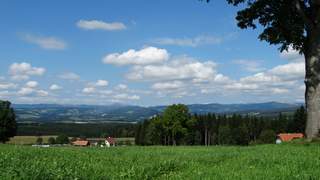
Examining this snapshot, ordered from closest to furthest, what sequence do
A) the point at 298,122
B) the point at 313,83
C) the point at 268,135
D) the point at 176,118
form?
the point at 313,83 < the point at 176,118 < the point at 298,122 < the point at 268,135

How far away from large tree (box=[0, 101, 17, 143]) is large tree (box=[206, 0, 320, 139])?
2913 inches

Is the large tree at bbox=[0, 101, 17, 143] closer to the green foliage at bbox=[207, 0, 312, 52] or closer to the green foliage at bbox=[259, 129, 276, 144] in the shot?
the green foliage at bbox=[259, 129, 276, 144]

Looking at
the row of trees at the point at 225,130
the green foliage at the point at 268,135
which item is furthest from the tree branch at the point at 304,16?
the green foliage at the point at 268,135

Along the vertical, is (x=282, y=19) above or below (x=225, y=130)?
above

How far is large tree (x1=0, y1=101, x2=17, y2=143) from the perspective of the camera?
95.4 meters

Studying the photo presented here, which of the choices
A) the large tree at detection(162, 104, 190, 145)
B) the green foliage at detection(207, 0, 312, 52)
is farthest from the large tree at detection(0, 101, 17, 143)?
the green foliage at detection(207, 0, 312, 52)

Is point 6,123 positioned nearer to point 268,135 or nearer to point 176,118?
point 176,118

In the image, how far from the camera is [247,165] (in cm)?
1322

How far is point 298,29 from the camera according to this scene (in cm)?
2673

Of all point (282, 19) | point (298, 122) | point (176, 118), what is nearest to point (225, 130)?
point (298, 122)

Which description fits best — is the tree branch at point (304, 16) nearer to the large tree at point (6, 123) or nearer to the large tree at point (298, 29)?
the large tree at point (298, 29)

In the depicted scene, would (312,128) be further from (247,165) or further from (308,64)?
(247,165)

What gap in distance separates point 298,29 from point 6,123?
3079 inches

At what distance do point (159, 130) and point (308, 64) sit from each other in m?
83.1
